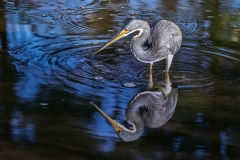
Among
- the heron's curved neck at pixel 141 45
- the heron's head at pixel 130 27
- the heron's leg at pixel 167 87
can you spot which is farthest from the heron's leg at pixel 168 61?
the heron's head at pixel 130 27

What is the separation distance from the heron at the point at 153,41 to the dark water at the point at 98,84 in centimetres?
27

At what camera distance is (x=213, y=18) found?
8547 millimetres

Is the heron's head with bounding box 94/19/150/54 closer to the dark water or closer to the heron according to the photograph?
the heron

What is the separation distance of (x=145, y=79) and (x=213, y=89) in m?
0.79

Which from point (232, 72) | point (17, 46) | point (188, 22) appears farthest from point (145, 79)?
point (188, 22)

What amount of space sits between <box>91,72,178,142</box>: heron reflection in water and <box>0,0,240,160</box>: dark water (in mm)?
66

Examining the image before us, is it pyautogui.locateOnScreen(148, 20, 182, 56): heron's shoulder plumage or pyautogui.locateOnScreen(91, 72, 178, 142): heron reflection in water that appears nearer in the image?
pyautogui.locateOnScreen(91, 72, 178, 142): heron reflection in water

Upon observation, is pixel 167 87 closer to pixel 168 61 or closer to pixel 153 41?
pixel 168 61

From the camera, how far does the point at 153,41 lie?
555 centimetres

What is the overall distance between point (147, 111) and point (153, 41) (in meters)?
1.15

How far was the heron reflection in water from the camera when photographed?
4234 mm

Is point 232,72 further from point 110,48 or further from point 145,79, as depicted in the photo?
point 110,48

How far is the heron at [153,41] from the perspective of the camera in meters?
5.32

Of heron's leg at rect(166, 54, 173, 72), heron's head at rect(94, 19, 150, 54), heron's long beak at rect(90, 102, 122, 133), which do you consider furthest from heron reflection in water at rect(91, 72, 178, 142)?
heron's head at rect(94, 19, 150, 54)
